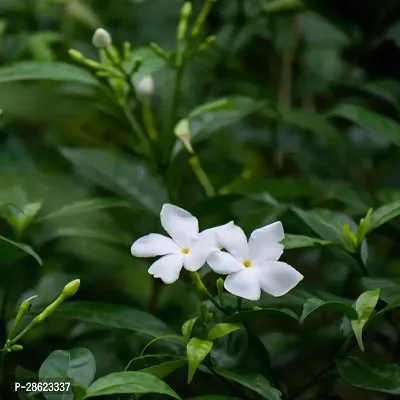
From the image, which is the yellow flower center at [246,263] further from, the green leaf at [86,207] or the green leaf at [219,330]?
the green leaf at [86,207]

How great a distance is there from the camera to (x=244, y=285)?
0.58 metres

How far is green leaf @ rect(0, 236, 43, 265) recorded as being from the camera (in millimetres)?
653

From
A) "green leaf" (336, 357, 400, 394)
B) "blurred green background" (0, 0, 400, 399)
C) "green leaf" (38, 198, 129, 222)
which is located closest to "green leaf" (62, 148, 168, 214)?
"blurred green background" (0, 0, 400, 399)

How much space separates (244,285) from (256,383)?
0.11 meters

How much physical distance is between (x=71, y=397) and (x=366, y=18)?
3.25 ft

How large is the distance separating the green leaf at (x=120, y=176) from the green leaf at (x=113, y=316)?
199mm

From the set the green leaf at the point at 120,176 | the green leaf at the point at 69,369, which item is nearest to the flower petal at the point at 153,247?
the green leaf at the point at 69,369

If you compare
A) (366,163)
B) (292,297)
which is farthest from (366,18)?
(292,297)

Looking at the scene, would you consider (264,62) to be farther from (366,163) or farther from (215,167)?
(215,167)

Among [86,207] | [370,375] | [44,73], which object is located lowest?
[370,375]

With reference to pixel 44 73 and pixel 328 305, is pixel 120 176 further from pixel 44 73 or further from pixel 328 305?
pixel 328 305

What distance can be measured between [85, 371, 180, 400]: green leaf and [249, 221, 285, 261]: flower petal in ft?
0.45

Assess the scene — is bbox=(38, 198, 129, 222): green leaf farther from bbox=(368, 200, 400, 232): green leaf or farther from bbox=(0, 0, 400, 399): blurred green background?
bbox=(368, 200, 400, 232): green leaf

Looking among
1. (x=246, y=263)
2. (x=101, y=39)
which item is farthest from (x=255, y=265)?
(x=101, y=39)
